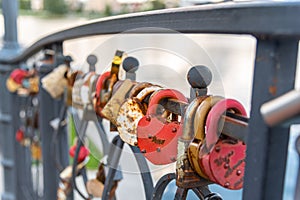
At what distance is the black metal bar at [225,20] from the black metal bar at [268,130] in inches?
1.1

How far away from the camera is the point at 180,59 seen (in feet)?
2.21

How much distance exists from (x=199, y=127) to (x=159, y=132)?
0.32 feet

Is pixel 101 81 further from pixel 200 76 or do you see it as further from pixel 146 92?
pixel 200 76

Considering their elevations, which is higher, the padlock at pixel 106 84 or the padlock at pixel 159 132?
the padlock at pixel 106 84

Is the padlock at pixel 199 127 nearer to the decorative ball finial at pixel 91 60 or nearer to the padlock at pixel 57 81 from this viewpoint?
the decorative ball finial at pixel 91 60

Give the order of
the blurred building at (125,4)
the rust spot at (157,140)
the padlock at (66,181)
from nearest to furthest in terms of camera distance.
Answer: the rust spot at (157,140)
the padlock at (66,181)
the blurred building at (125,4)

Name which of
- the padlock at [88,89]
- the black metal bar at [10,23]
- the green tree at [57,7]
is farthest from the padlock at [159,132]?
the green tree at [57,7]

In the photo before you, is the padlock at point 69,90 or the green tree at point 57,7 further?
the green tree at point 57,7

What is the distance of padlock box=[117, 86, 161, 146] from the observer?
2.22ft

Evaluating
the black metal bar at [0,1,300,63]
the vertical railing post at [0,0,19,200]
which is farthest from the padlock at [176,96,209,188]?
the vertical railing post at [0,0,19,200]

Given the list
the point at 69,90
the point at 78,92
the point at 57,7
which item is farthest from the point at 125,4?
the point at 57,7

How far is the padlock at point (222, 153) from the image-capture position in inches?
21.2

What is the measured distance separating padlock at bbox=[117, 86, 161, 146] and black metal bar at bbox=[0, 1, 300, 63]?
102 millimetres

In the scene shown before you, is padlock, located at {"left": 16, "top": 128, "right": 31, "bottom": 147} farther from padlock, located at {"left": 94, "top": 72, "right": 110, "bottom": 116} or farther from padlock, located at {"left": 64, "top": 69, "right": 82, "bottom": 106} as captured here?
padlock, located at {"left": 94, "top": 72, "right": 110, "bottom": 116}
